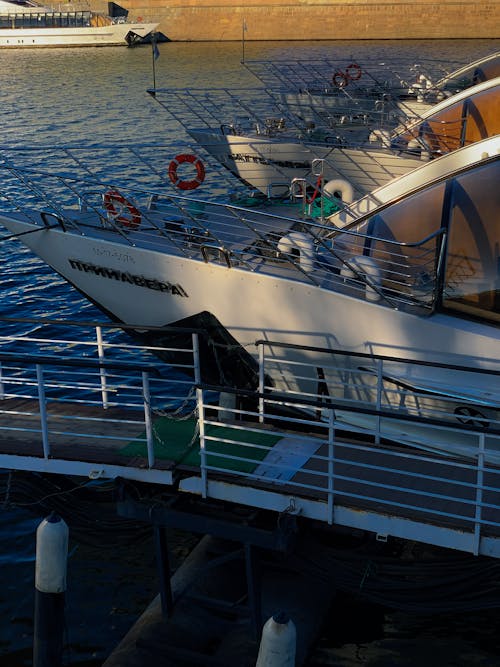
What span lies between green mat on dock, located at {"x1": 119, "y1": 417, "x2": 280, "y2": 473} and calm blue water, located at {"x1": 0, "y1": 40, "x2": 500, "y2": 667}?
1.68m

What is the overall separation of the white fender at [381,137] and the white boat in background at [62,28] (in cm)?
5496

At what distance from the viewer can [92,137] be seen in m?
35.5

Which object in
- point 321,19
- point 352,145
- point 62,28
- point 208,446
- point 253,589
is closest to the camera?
point 253,589

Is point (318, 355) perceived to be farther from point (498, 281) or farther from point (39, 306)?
point (39, 306)

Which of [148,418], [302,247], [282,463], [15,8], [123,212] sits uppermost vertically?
[15,8]

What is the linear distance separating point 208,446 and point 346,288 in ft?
9.22

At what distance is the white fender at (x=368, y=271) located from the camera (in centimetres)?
1034

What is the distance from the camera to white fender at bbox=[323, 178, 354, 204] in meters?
15.4

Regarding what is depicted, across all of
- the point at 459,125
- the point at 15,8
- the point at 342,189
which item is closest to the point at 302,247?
the point at 342,189

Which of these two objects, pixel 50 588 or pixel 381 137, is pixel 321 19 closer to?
pixel 381 137

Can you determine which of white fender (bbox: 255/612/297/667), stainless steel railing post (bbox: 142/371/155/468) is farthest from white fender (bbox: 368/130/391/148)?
white fender (bbox: 255/612/297/667)

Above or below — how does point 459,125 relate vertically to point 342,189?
above

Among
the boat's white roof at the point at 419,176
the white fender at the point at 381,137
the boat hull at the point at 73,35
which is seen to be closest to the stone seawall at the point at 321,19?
the boat hull at the point at 73,35

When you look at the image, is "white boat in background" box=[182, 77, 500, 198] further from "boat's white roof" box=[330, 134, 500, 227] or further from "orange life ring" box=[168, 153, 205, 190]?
"boat's white roof" box=[330, 134, 500, 227]
